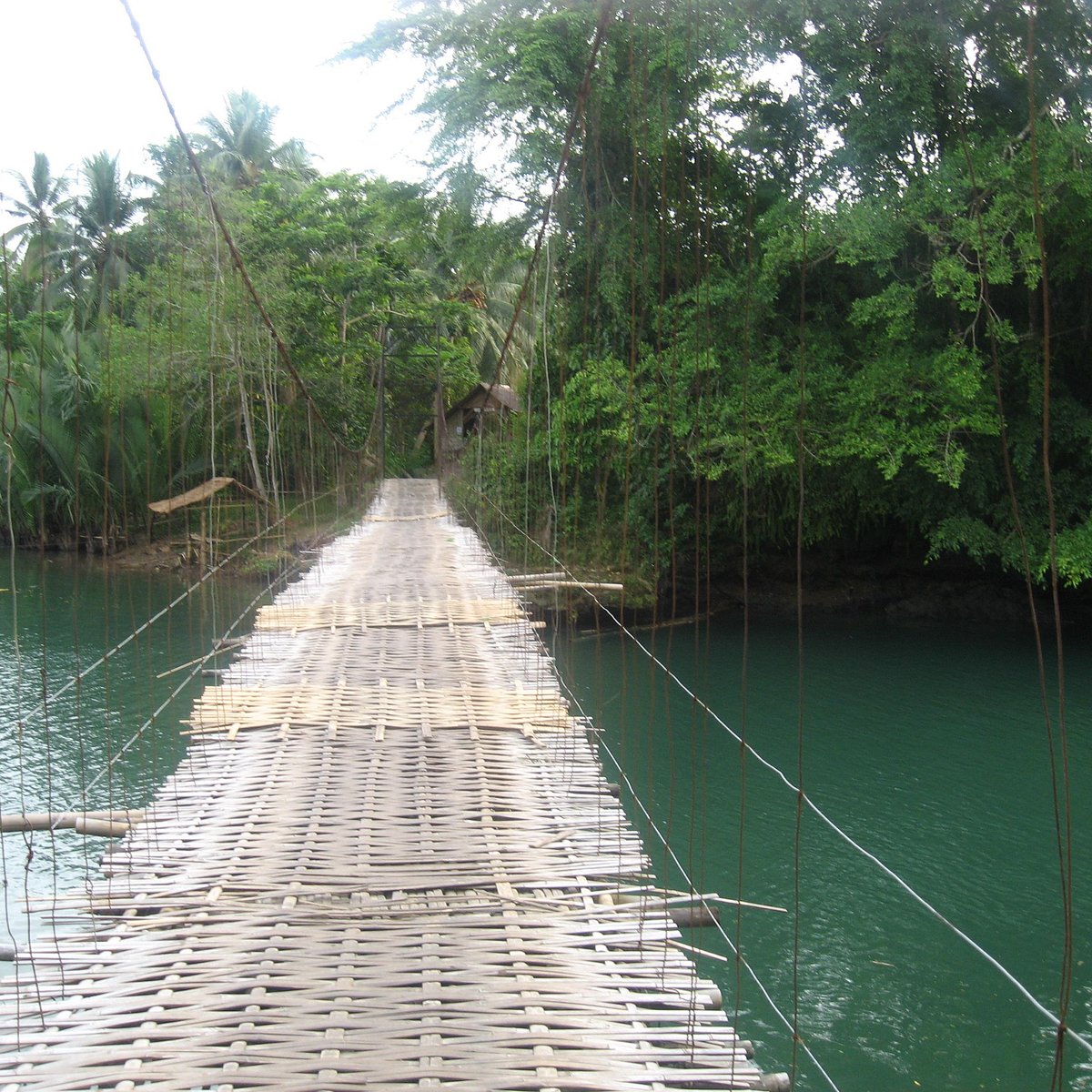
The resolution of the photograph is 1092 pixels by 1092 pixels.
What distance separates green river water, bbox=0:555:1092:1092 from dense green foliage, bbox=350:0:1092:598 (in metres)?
0.86

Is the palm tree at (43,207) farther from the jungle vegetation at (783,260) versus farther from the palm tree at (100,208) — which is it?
the jungle vegetation at (783,260)

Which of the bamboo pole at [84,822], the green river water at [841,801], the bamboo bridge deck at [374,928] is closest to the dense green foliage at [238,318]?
the green river water at [841,801]

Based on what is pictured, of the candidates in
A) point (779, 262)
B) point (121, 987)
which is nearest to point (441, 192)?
point (779, 262)

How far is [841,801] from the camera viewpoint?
15.8 feet

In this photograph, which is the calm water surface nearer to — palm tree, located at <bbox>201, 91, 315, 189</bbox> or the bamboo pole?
the bamboo pole

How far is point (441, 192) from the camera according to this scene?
26.6 feet

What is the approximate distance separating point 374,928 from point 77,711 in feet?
3.27

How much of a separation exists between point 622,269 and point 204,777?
559 centimetres

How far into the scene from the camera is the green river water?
9.96ft

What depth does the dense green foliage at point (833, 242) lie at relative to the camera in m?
5.78

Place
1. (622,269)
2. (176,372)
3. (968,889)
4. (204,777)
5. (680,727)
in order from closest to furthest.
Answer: (204,777) → (968,889) → (680,727) → (622,269) → (176,372)

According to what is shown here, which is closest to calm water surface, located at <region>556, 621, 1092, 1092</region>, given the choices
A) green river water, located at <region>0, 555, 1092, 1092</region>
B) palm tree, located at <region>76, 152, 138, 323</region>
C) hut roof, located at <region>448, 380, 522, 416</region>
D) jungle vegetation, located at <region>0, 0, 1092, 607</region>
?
green river water, located at <region>0, 555, 1092, 1092</region>

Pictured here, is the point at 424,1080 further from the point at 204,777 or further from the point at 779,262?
the point at 779,262

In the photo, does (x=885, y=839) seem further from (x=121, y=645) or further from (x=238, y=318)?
(x=238, y=318)
